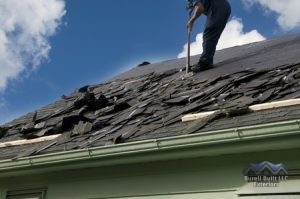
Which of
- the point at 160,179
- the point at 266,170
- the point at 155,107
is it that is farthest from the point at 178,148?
the point at 155,107

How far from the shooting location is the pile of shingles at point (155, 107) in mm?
4945

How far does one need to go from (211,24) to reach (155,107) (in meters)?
2.30

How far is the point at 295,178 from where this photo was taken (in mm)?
3865

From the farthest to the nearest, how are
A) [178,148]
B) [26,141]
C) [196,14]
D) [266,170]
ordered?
[196,14] → [26,141] → [178,148] → [266,170]

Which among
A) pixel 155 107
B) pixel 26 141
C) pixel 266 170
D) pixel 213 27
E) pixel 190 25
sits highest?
pixel 190 25

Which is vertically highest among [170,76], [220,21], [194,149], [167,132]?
[220,21]

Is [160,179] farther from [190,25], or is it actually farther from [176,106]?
[190,25]

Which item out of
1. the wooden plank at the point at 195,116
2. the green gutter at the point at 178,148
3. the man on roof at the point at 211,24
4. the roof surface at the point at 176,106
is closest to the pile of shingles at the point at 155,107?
the roof surface at the point at 176,106

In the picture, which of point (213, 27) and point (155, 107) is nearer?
point (155, 107)

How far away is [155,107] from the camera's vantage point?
19.8 feet

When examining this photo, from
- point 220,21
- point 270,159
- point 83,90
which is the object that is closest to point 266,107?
point 270,159

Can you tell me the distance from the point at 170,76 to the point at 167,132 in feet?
11.5

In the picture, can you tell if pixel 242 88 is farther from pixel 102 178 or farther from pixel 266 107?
pixel 102 178

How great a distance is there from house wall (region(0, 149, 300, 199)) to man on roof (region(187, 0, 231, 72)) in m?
2.94
